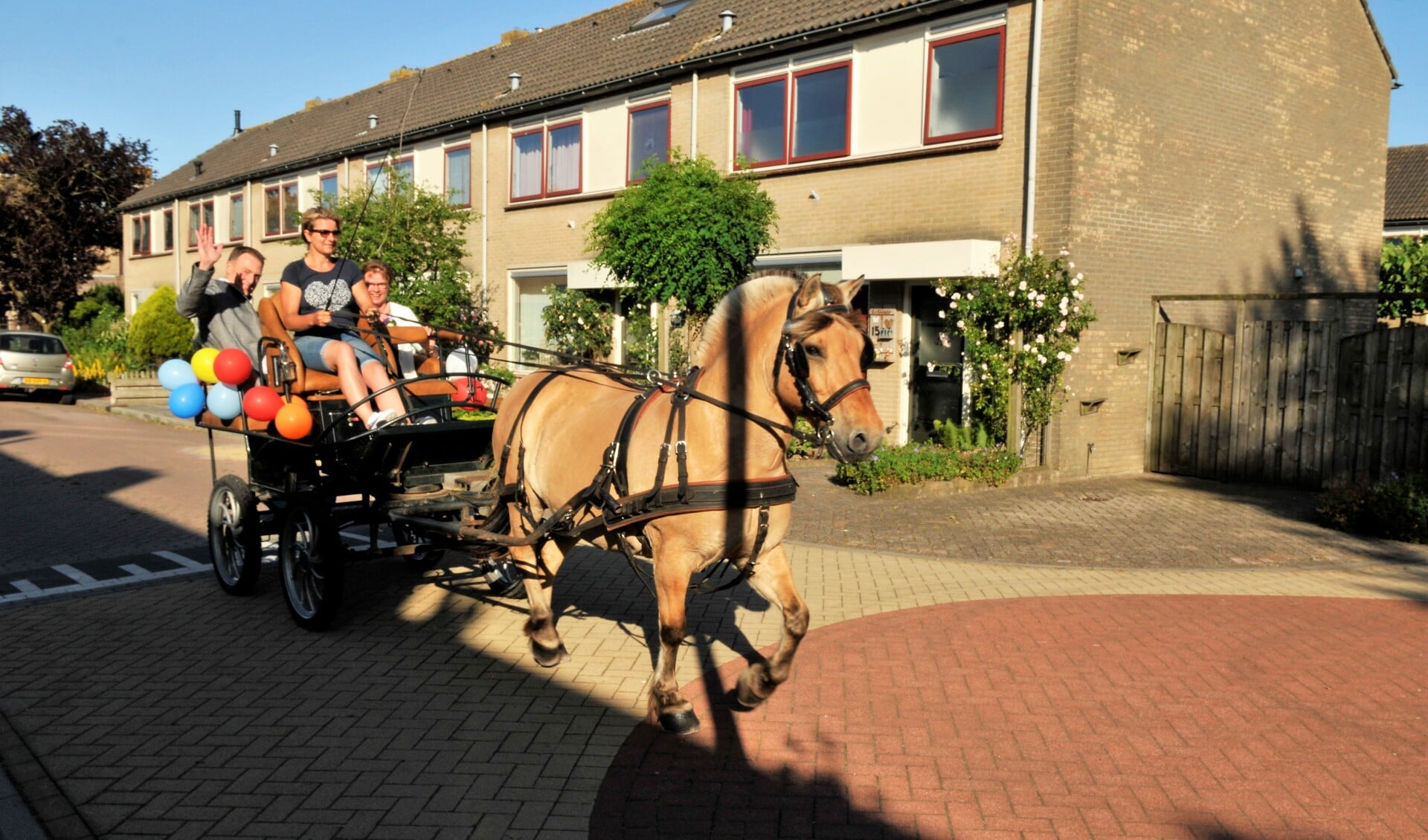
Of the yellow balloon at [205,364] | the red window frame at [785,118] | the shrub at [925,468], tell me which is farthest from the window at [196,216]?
the yellow balloon at [205,364]

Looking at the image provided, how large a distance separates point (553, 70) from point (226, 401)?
630 inches

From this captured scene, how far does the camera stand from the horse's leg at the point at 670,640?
187 inches

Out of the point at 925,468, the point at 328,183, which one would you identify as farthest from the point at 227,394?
the point at 328,183

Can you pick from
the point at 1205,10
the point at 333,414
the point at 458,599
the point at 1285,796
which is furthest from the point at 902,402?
the point at 1285,796

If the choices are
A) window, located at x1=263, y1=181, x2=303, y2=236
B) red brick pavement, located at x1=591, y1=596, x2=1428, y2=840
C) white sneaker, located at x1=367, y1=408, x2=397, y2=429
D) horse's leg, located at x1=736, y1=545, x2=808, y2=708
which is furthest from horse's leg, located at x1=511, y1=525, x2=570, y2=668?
window, located at x1=263, y1=181, x2=303, y2=236

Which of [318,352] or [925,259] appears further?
[925,259]

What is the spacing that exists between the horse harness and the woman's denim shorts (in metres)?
2.34

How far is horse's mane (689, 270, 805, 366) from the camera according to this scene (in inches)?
184

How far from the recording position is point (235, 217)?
103ft

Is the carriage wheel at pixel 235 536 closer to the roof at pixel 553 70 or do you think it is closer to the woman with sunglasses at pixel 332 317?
the woman with sunglasses at pixel 332 317

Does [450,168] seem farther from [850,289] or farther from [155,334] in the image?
[850,289]

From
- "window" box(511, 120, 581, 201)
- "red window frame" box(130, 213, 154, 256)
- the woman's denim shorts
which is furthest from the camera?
"red window frame" box(130, 213, 154, 256)

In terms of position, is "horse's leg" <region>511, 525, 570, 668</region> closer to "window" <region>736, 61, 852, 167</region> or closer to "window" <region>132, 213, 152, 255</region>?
"window" <region>736, 61, 852, 167</region>

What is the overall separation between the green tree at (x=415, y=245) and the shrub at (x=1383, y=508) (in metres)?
13.2
